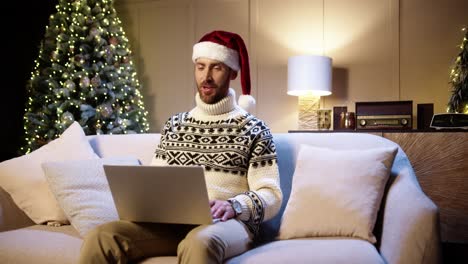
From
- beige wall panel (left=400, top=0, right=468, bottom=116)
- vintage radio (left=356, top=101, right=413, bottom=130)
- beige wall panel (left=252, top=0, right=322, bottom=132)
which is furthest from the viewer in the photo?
beige wall panel (left=252, top=0, right=322, bottom=132)

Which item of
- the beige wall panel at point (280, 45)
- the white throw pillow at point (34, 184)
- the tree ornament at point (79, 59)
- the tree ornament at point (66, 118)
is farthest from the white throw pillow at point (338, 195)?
the tree ornament at point (79, 59)

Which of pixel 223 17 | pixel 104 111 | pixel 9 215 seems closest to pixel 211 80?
pixel 9 215

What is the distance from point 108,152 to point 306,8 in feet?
8.55

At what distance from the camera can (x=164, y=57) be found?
491 cm

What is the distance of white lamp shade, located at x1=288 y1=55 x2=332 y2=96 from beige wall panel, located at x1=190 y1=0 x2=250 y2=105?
816 mm

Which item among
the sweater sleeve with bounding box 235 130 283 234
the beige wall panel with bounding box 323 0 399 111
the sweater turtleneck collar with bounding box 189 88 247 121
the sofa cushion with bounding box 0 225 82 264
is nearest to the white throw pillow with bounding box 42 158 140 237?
the sofa cushion with bounding box 0 225 82 264

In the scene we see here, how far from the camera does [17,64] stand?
4.65 meters

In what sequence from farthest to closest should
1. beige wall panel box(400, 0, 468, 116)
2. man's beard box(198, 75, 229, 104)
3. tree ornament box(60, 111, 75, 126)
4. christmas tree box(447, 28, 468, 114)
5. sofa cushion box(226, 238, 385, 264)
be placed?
tree ornament box(60, 111, 75, 126)
beige wall panel box(400, 0, 468, 116)
christmas tree box(447, 28, 468, 114)
man's beard box(198, 75, 229, 104)
sofa cushion box(226, 238, 385, 264)

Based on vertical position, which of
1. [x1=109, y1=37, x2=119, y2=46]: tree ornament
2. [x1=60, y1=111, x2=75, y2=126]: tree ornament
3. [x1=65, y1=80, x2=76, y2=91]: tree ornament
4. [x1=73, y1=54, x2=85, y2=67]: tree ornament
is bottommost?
[x1=60, y1=111, x2=75, y2=126]: tree ornament

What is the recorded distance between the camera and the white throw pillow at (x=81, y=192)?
1963 millimetres

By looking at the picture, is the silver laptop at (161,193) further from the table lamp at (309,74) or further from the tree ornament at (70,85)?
the tree ornament at (70,85)

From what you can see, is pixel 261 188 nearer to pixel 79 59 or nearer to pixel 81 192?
pixel 81 192

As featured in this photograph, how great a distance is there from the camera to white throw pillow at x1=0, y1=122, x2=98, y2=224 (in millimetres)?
2143

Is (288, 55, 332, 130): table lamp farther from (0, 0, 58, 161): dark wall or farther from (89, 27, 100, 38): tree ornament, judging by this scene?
(0, 0, 58, 161): dark wall
